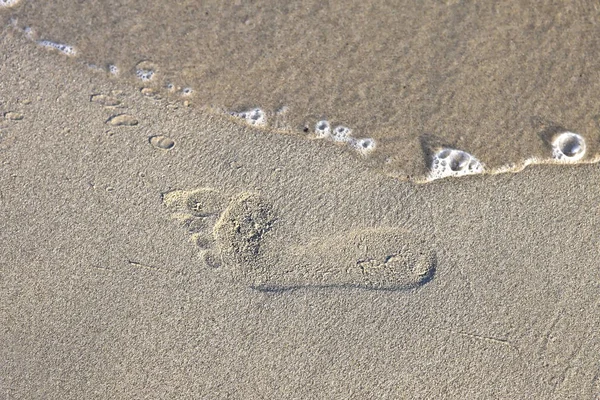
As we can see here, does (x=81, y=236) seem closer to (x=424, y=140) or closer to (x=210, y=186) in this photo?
(x=210, y=186)

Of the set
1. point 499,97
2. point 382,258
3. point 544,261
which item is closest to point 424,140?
point 499,97

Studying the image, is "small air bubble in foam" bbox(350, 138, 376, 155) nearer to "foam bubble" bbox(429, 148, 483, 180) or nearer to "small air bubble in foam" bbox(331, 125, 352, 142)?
"small air bubble in foam" bbox(331, 125, 352, 142)

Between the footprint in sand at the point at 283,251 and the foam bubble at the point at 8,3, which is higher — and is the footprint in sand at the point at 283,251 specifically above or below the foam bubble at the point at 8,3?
below

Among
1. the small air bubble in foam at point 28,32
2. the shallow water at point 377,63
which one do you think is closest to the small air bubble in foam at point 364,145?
the shallow water at point 377,63

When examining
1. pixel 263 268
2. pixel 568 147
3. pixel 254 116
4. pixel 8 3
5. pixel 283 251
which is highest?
pixel 568 147

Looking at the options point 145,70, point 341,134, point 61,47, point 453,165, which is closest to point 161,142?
point 145,70

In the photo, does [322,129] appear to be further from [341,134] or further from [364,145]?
[364,145]

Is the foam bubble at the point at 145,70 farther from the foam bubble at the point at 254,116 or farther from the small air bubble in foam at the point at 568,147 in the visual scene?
the small air bubble in foam at the point at 568,147
